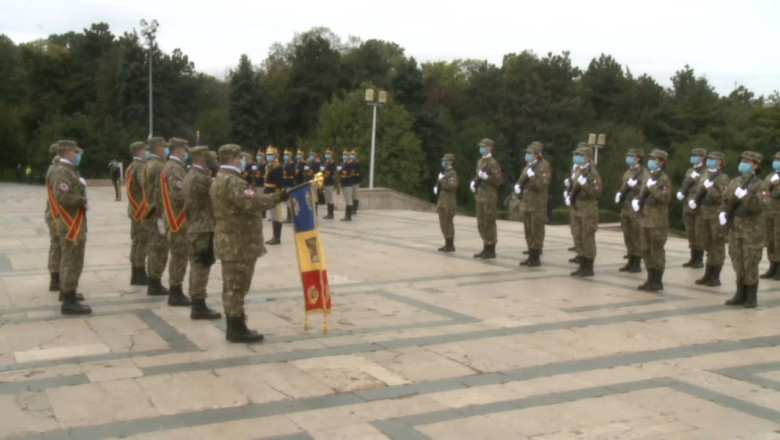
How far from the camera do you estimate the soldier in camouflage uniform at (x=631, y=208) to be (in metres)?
13.5

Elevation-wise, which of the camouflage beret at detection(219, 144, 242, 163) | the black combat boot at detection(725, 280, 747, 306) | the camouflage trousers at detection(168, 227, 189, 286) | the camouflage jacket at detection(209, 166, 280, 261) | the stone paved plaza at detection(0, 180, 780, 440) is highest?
the camouflage beret at detection(219, 144, 242, 163)

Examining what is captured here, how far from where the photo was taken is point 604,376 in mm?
7410

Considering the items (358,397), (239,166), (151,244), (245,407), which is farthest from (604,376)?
(151,244)

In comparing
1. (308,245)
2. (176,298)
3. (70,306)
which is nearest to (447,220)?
(176,298)

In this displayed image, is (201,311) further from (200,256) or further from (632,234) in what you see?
(632,234)

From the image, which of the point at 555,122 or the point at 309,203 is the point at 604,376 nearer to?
the point at 309,203

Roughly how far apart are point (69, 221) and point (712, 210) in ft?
30.5

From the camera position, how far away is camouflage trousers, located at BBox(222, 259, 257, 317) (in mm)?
8367

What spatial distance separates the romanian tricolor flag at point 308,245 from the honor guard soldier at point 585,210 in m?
5.68

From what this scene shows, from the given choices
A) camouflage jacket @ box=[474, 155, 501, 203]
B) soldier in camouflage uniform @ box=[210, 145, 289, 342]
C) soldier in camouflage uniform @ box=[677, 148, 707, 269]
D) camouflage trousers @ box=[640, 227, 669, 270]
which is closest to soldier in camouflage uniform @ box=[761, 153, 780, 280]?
soldier in camouflage uniform @ box=[677, 148, 707, 269]

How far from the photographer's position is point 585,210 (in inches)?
516

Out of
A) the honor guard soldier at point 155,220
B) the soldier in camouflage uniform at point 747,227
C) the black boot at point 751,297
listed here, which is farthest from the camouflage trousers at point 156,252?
the black boot at point 751,297

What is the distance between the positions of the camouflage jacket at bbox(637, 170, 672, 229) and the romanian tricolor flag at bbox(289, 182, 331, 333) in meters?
5.38

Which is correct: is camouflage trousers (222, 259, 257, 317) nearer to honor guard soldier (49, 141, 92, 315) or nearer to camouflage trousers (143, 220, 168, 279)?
honor guard soldier (49, 141, 92, 315)
